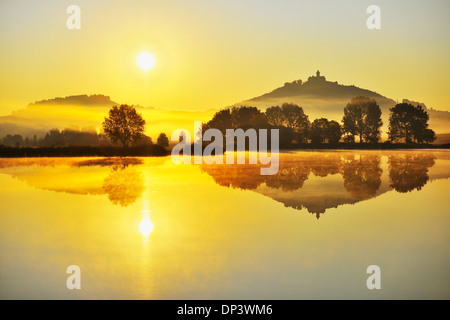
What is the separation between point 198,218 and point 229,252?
653 cm

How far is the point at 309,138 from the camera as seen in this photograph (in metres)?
160

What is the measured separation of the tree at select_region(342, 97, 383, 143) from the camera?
513ft

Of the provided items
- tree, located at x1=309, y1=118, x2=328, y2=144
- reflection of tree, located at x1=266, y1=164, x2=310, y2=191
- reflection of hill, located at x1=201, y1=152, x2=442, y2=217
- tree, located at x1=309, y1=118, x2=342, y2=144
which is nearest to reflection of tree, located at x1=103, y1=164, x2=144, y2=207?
reflection of hill, located at x1=201, y1=152, x2=442, y2=217

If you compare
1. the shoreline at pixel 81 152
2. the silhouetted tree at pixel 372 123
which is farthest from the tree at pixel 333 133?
the shoreline at pixel 81 152

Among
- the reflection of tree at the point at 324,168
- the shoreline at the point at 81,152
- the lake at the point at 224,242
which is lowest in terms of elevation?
the lake at the point at 224,242

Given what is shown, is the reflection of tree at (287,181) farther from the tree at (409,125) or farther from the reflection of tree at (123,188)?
the tree at (409,125)

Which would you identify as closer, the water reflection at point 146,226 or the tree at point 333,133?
the water reflection at point 146,226

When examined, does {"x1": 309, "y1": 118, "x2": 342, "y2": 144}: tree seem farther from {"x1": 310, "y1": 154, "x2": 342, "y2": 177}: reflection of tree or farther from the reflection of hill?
the reflection of hill

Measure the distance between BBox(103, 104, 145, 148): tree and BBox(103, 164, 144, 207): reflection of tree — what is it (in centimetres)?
6132

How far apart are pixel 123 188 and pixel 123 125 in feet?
238

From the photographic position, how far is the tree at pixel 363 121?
513 ft
